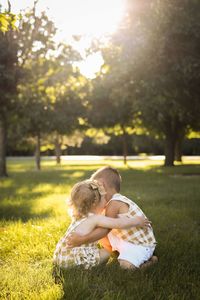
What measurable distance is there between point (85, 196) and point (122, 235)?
719mm

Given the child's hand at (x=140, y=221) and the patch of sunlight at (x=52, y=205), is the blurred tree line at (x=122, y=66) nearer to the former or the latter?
the child's hand at (x=140, y=221)

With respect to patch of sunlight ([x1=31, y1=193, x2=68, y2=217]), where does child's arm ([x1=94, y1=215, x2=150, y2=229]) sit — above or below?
above

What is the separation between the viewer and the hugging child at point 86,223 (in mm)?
5316

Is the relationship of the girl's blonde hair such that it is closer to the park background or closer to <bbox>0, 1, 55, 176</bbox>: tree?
the park background

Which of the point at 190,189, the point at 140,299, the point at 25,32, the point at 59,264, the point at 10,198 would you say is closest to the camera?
the point at 140,299

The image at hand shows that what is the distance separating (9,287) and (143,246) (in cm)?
168

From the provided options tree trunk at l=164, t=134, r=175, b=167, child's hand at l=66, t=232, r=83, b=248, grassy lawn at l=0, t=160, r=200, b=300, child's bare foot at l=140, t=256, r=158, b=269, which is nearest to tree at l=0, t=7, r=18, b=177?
grassy lawn at l=0, t=160, r=200, b=300

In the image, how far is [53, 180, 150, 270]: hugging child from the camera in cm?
532

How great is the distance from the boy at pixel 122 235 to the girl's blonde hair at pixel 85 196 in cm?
25

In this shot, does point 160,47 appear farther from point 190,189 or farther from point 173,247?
point 173,247

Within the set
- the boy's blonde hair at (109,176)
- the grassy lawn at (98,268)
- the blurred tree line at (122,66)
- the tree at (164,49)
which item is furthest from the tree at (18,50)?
the boy's blonde hair at (109,176)

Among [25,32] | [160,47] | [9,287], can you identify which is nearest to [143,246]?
[9,287]

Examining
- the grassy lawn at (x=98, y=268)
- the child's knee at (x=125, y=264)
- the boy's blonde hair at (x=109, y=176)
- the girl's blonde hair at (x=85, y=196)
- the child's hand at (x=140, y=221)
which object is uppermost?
the boy's blonde hair at (x=109, y=176)

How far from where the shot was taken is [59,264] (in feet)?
17.5
